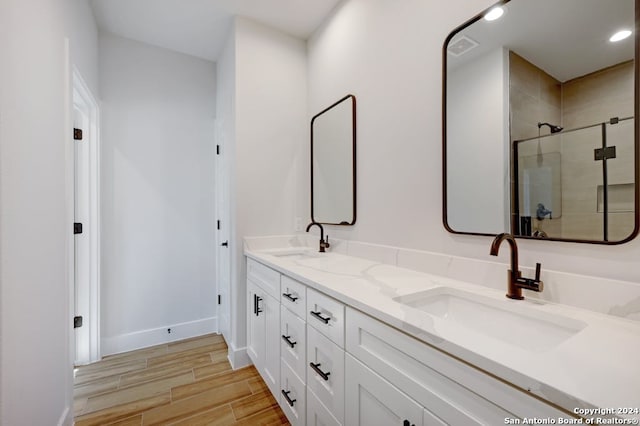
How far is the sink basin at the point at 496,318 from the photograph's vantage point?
0.84m

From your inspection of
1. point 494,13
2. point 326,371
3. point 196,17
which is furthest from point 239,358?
point 196,17

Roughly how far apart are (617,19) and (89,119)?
312cm

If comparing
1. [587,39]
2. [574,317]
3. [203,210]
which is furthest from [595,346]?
[203,210]

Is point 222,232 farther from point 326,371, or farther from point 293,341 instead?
point 326,371

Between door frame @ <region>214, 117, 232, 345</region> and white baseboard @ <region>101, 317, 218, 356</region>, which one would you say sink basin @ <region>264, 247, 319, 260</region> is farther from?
white baseboard @ <region>101, 317, 218, 356</region>

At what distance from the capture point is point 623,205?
0.85m

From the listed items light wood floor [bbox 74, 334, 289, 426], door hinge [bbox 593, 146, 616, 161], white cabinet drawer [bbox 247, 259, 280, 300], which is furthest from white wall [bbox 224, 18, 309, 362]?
door hinge [bbox 593, 146, 616, 161]

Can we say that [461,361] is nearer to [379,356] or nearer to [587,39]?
[379,356]

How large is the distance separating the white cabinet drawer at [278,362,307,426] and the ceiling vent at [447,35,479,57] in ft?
5.70

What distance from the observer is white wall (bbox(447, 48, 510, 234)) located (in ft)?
3.75

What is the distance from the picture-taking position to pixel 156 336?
2.62 metres

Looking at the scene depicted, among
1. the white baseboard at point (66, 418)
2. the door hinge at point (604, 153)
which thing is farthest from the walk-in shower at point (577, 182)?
the white baseboard at point (66, 418)

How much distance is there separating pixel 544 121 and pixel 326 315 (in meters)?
1.10

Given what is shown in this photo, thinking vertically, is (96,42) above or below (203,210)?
above
